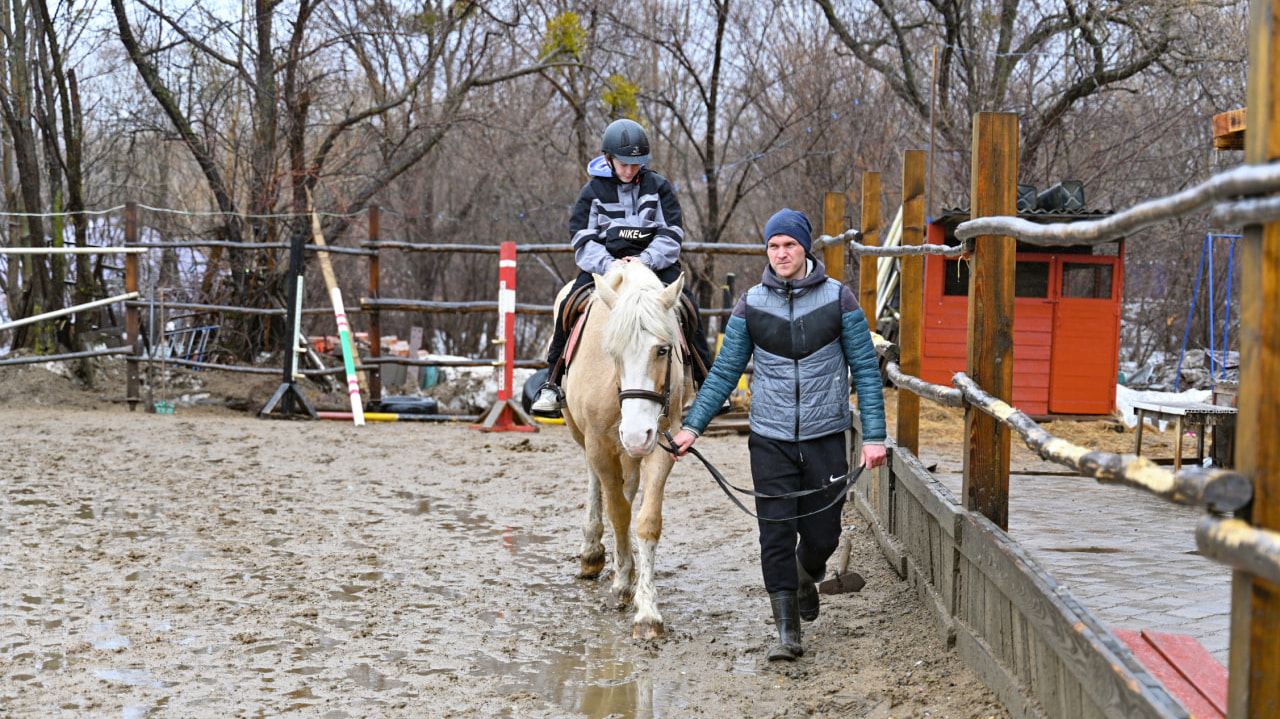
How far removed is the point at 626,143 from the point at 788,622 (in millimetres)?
2365

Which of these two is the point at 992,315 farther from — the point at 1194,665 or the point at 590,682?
the point at 590,682

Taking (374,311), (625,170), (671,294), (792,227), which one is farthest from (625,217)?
(374,311)

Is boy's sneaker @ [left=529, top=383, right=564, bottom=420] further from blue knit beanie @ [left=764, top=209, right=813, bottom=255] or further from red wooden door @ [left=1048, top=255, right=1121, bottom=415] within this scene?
red wooden door @ [left=1048, top=255, right=1121, bottom=415]

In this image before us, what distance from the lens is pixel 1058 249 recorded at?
12.1 meters

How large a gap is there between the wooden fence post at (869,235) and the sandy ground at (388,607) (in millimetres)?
1334

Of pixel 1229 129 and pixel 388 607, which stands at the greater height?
pixel 1229 129

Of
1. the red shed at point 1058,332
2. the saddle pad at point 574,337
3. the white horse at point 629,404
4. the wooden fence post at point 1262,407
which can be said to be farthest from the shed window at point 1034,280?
the wooden fence post at point 1262,407

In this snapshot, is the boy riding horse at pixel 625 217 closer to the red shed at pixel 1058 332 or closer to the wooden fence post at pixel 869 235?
the wooden fence post at pixel 869 235

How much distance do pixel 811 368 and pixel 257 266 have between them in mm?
10488

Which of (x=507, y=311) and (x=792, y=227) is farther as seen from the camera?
(x=507, y=311)

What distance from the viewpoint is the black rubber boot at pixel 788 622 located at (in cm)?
388

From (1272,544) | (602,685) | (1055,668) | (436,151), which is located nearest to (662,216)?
(602,685)

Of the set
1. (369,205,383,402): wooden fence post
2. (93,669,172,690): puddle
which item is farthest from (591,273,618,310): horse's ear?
(369,205,383,402): wooden fence post

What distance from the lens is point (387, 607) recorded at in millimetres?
4527
